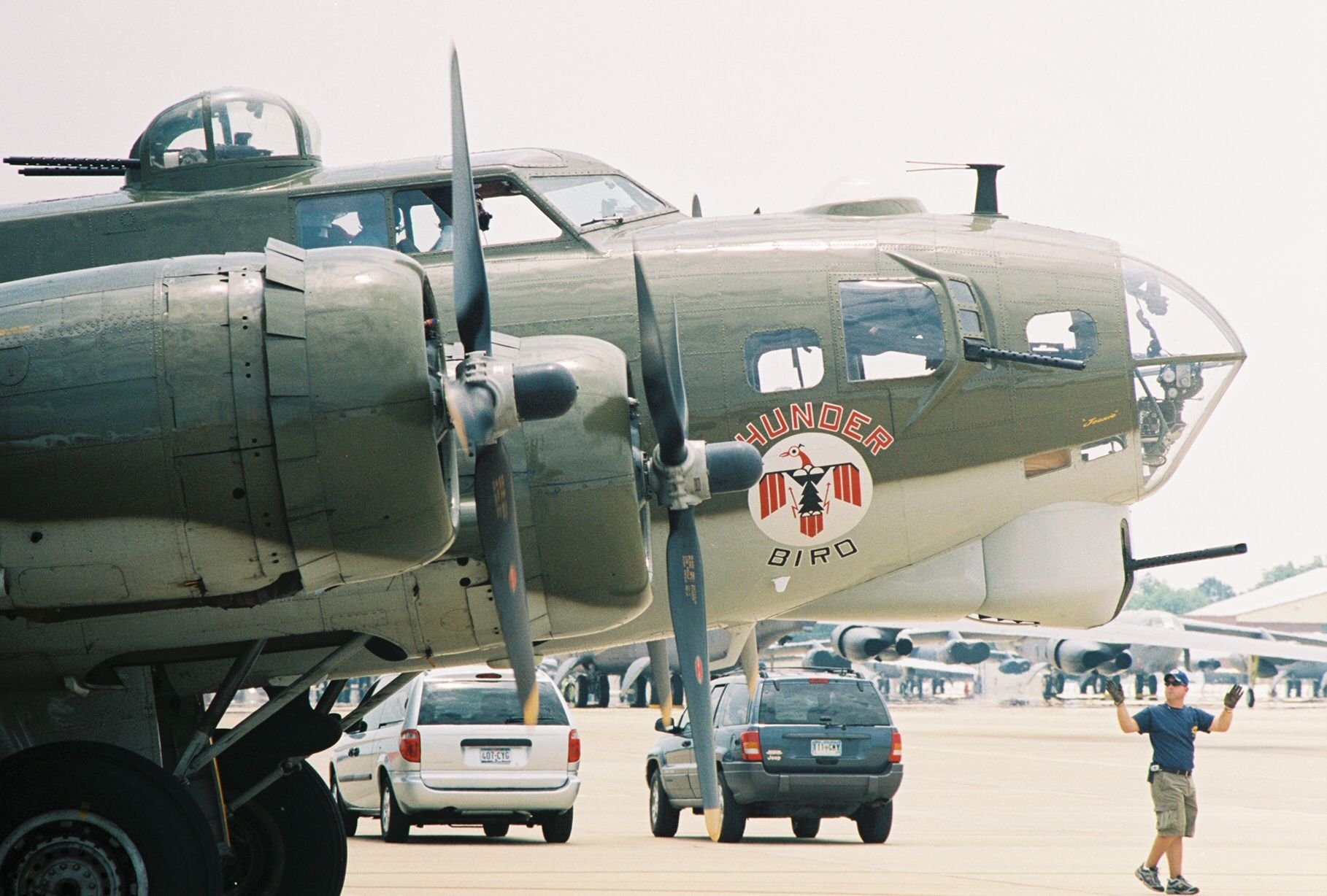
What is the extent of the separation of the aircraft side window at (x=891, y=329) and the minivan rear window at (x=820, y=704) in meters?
8.93

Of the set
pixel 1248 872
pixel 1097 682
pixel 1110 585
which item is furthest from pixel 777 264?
pixel 1097 682

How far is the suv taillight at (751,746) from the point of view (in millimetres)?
18203

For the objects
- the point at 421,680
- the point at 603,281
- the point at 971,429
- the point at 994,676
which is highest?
the point at 603,281

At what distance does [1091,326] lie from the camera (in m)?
10.6

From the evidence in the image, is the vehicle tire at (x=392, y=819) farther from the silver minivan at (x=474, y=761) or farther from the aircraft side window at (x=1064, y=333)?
the aircraft side window at (x=1064, y=333)

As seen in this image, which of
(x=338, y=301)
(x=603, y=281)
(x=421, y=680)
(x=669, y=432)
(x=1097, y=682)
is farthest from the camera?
(x=1097, y=682)

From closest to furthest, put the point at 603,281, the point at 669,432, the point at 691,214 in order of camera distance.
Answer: the point at 669,432, the point at 603,281, the point at 691,214

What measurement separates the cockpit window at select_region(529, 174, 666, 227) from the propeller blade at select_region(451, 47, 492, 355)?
224 cm

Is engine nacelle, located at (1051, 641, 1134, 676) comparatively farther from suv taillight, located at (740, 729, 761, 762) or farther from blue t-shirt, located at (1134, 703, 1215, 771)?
blue t-shirt, located at (1134, 703, 1215, 771)

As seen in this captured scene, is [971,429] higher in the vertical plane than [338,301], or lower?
lower

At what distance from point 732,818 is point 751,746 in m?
0.89

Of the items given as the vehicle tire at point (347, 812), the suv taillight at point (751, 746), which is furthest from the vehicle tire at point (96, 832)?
the vehicle tire at point (347, 812)

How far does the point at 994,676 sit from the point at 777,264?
354 feet

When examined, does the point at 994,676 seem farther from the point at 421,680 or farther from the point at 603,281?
the point at 603,281
